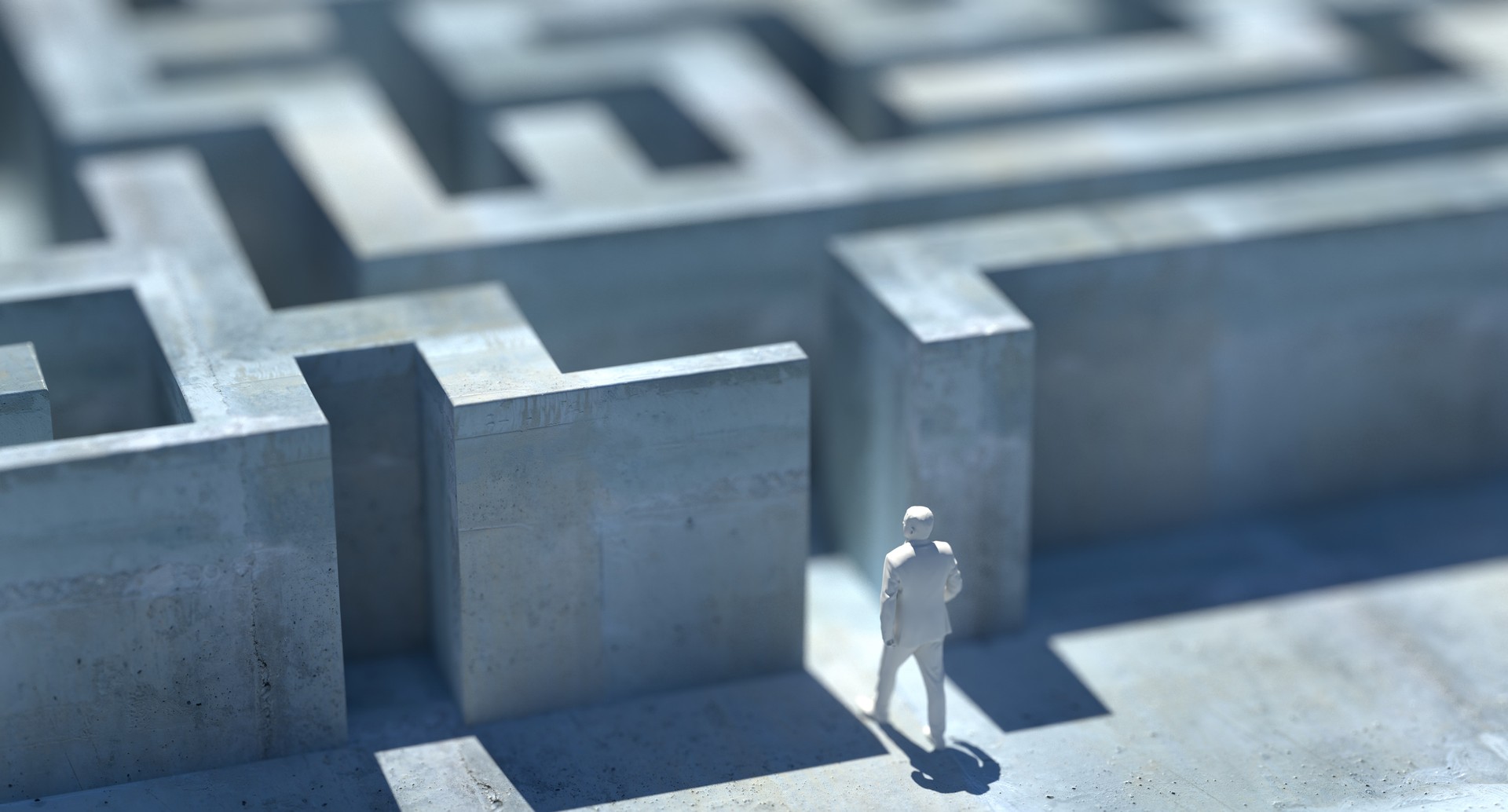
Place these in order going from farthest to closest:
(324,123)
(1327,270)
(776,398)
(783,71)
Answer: (783,71) → (324,123) → (1327,270) → (776,398)

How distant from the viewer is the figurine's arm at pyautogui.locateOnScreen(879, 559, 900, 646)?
47.6 ft

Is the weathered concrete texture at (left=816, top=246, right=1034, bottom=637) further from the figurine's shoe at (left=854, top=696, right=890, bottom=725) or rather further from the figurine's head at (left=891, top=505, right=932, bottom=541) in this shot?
the figurine's head at (left=891, top=505, right=932, bottom=541)

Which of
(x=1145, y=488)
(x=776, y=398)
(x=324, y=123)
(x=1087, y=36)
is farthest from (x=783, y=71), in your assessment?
(x=776, y=398)

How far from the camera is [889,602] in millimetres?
14570

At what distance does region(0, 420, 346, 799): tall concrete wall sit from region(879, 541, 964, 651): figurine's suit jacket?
12.8ft

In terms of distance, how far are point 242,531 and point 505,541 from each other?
1861 millimetres

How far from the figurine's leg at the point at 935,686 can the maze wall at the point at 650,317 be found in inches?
59.7

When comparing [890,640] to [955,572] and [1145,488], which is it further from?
[1145,488]

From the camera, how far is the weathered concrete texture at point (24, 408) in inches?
579

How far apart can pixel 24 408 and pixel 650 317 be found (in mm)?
5610

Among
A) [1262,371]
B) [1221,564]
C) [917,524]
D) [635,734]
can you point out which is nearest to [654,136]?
[1262,371]

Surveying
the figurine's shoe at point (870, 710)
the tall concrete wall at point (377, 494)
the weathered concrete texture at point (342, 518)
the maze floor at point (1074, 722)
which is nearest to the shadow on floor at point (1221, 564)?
the maze floor at point (1074, 722)

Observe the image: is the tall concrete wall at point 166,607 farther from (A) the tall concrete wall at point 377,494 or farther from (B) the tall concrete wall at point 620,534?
(A) the tall concrete wall at point 377,494

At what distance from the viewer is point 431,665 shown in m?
16.4
